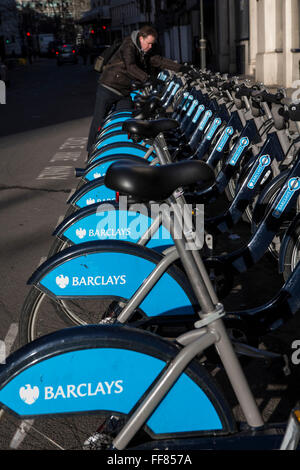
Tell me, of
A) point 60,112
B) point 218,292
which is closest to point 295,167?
point 218,292

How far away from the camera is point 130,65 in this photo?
7383 mm

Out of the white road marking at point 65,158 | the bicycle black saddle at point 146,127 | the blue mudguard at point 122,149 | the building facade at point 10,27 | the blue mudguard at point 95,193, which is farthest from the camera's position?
the building facade at point 10,27

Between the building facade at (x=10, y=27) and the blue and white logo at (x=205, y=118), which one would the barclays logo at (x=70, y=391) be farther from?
the building facade at (x=10, y=27)

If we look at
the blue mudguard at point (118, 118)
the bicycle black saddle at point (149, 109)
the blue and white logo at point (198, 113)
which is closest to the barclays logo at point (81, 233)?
the bicycle black saddle at point (149, 109)

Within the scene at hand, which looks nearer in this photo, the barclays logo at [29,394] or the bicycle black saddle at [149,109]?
the barclays logo at [29,394]

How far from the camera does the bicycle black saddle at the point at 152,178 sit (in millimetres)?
1768

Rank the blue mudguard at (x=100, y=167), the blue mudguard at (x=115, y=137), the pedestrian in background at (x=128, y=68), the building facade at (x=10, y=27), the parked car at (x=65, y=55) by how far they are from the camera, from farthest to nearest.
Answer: the building facade at (x=10, y=27), the parked car at (x=65, y=55), the pedestrian in background at (x=128, y=68), the blue mudguard at (x=115, y=137), the blue mudguard at (x=100, y=167)

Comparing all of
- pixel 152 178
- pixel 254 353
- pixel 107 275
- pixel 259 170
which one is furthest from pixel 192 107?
pixel 152 178

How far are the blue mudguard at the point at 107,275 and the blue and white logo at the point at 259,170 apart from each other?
5.89ft

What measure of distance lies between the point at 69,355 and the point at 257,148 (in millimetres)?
3352

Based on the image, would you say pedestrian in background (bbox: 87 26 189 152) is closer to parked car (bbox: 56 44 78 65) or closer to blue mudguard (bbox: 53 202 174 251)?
blue mudguard (bbox: 53 202 174 251)

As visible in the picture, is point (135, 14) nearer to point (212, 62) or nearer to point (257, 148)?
point (212, 62)

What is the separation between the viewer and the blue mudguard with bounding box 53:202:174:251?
3.35 m

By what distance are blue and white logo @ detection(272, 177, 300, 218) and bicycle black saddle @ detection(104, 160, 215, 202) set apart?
69.7 inches
